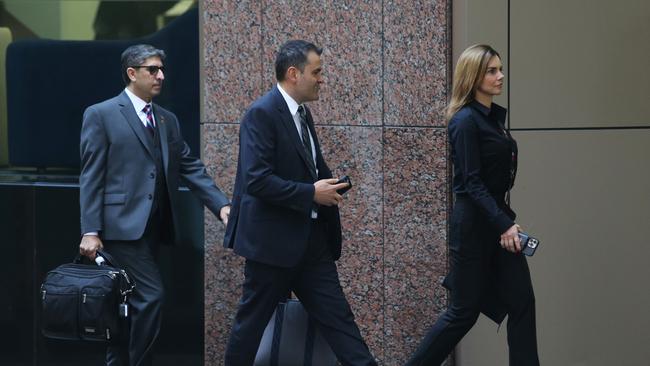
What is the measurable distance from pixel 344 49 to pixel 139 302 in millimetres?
1974

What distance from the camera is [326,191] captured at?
19.0 ft

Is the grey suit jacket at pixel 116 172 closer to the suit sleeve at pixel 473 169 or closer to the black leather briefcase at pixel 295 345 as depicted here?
the black leather briefcase at pixel 295 345

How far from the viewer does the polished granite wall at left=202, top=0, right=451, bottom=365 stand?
23.5ft

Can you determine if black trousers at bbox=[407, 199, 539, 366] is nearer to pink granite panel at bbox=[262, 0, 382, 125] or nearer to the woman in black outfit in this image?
the woman in black outfit

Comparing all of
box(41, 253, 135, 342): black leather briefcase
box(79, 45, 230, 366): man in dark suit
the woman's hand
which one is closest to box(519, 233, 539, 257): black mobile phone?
the woman's hand

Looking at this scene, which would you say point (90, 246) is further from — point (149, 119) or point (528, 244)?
point (528, 244)

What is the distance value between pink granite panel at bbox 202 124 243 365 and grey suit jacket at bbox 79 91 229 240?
0.72m

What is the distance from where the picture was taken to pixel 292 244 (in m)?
5.91

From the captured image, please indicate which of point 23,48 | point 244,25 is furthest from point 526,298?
point 23,48

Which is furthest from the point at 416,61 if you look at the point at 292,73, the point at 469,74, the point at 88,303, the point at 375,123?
the point at 88,303

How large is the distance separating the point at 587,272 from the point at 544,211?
455 millimetres

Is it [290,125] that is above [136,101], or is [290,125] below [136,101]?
below

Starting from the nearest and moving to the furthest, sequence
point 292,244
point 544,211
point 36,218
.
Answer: point 292,244, point 544,211, point 36,218

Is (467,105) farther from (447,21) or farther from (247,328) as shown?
(247,328)
